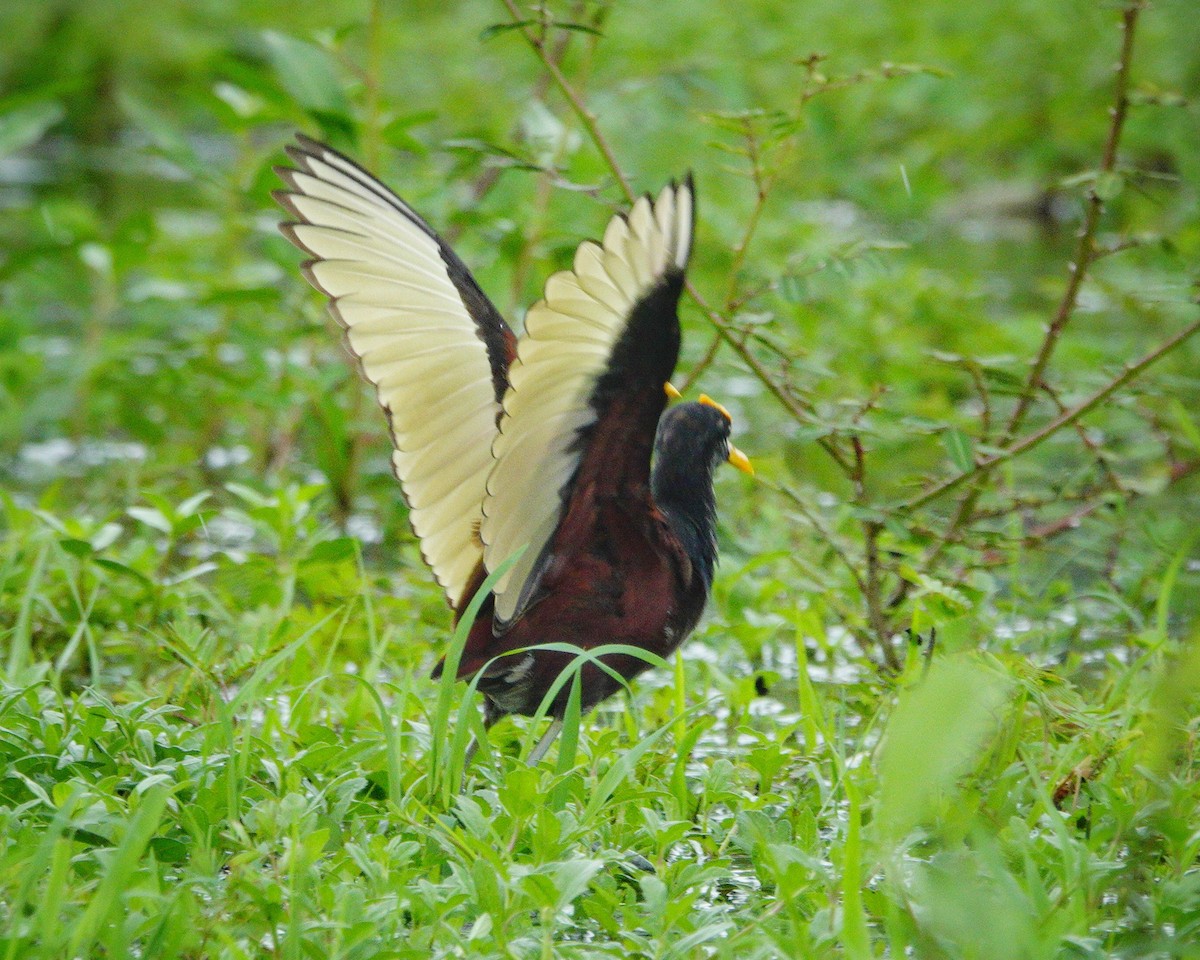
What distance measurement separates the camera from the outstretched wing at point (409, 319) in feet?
7.06

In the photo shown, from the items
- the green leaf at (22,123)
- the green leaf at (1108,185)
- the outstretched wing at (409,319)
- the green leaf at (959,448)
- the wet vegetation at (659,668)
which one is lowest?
the wet vegetation at (659,668)

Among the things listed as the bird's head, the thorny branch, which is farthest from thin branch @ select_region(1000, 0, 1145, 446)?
the bird's head

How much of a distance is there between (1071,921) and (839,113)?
675 centimetres

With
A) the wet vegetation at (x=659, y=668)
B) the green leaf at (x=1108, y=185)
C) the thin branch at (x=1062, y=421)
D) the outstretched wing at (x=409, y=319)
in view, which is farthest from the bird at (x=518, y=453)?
the green leaf at (x=1108, y=185)

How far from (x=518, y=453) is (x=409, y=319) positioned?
16.3 inches

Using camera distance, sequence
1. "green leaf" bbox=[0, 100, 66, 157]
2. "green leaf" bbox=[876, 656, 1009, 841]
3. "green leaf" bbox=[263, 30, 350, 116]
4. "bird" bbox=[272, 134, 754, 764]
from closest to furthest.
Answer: "green leaf" bbox=[876, 656, 1009, 841], "bird" bbox=[272, 134, 754, 764], "green leaf" bbox=[263, 30, 350, 116], "green leaf" bbox=[0, 100, 66, 157]

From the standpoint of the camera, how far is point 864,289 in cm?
539

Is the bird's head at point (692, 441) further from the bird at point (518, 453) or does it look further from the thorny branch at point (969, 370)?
the thorny branch at point (969, 370)

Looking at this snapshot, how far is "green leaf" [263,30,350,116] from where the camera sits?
11.3ft

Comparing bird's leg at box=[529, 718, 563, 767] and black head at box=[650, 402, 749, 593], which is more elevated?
black head at box=[650, 402, 749, 593]

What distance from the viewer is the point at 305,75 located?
11.3 feet

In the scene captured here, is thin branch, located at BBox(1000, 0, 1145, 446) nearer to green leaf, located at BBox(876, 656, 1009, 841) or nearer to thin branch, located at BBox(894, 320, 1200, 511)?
thin branch, located at BBox(894, 320, 1200, 511)

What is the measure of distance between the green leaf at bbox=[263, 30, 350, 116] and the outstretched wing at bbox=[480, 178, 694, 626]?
1.82 meters

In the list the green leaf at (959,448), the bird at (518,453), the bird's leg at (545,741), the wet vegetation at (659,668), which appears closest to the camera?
the wet vegetation at (659,668)
